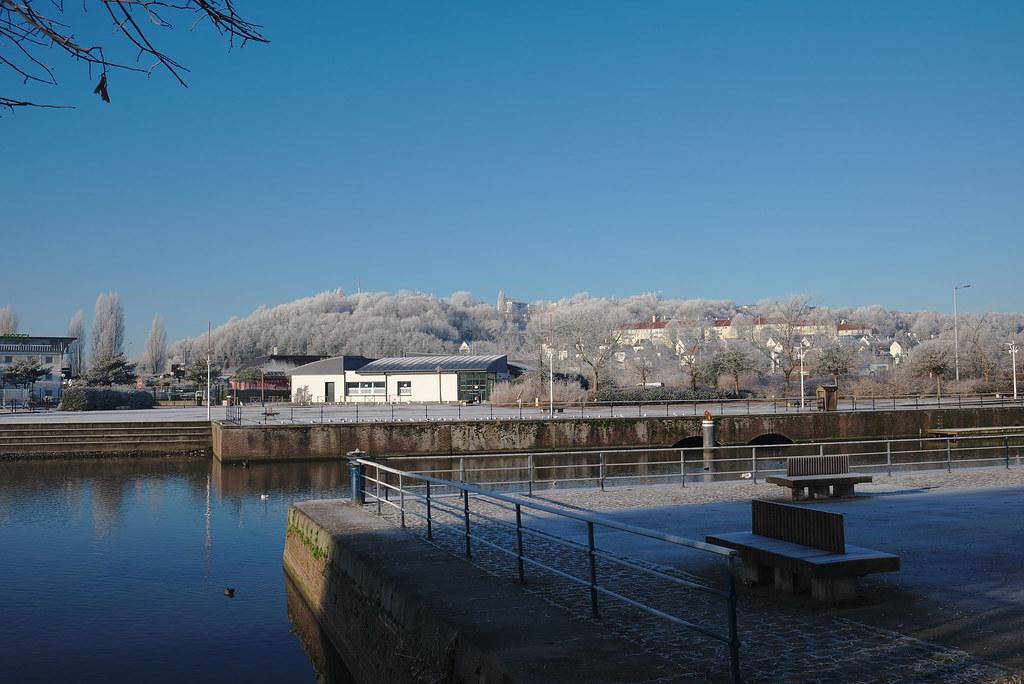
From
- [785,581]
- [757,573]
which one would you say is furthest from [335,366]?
[785,581]

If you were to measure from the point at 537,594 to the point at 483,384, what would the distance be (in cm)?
5778

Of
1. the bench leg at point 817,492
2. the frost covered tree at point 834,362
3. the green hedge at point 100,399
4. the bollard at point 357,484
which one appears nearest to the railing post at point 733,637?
the bollard at point 357,484

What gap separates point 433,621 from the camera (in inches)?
308

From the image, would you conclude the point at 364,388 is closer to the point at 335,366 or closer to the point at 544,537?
the point at 335,366

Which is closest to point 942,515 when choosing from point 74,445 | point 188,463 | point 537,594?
point 537,594

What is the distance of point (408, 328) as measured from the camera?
16400 cm

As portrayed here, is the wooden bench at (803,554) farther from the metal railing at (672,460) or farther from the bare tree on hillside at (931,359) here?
the bare tree on hillside at (931,359)

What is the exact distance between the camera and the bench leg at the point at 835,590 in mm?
8094

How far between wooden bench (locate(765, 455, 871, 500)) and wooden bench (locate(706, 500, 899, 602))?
6.65 metres

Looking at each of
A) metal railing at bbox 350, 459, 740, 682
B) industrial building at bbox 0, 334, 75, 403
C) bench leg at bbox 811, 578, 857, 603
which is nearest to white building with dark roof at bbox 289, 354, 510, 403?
industrial building at bbox 0, 334, 75, 403

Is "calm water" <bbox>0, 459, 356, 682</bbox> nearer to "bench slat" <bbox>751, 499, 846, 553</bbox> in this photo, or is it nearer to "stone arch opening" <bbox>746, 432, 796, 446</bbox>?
"bench slat" <bbox>751, 499, 846, 553</bbox>

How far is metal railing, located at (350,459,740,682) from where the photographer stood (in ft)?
19.5

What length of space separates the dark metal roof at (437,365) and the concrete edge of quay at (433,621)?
52.3 m

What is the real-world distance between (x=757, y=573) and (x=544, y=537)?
276 cm
